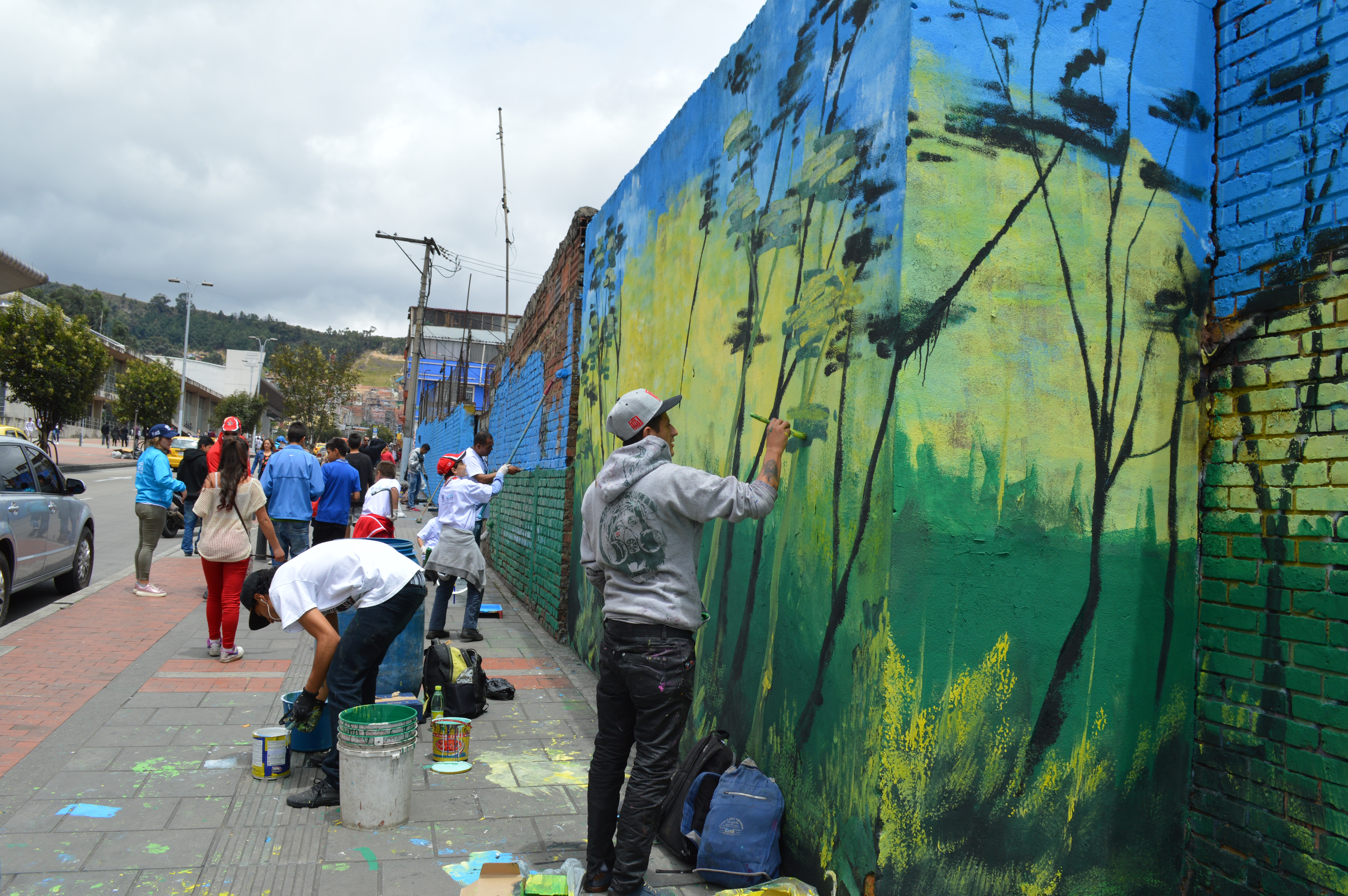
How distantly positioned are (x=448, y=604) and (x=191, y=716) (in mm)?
2853

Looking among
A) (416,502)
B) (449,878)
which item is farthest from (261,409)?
→ (449,878)

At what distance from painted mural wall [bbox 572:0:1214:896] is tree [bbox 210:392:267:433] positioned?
68.1 m

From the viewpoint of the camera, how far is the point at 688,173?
5.16 meters

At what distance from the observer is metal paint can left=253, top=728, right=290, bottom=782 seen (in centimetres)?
415

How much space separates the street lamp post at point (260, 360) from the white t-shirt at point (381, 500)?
52854 mm

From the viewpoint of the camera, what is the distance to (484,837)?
3.63 metres

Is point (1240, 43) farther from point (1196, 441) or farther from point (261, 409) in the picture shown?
point (261, 409)

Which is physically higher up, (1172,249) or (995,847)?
(1172,249)

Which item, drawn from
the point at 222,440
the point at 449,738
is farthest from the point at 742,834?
the point at 222,440

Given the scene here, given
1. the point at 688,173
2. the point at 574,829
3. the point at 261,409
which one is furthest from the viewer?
the point at 261,409

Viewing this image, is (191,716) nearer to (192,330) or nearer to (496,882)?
(496,882)

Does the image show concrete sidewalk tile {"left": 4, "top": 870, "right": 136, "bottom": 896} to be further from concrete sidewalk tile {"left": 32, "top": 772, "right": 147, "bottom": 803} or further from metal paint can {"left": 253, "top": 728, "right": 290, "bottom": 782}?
metal paint can {"left": 253, "top": 728, "right": 290, "bottom": 782}

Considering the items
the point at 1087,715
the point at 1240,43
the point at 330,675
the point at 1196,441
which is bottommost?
the point at 330,675

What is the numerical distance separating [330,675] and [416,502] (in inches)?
715
